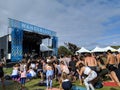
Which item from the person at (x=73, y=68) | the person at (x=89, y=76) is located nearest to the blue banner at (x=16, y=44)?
the person at (x=73, y=68)

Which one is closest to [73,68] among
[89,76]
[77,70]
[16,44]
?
[77,70]

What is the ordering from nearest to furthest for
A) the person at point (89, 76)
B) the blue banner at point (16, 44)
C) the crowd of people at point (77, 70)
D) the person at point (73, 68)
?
the person at point (89, 76)
the crowd of people at point (77, 70)
the person at point (73, 68)
the blue banner at point (16, 44)

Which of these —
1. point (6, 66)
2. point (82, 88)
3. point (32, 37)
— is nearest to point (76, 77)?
point (82, 88)

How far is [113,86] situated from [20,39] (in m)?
16.2

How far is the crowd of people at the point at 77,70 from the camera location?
1139 cm

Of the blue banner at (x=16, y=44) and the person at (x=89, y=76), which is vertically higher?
the blue banner at (x=16, y=44)

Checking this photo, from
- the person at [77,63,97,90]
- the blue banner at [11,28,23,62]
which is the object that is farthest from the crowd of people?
the blue banner at [11,28,23,62]

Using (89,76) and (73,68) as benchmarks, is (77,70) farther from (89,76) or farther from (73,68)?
(89,76)

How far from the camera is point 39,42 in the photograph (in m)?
37.9

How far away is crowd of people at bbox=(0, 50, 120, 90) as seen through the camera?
37.4ft

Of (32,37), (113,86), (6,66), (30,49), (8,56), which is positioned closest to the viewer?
(113,86)

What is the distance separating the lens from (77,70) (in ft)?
54.9

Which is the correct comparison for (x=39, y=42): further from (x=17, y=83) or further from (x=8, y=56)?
(x=17, y=83)

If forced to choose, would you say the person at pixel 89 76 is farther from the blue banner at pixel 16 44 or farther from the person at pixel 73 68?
the blue banner at pixel 16 44
